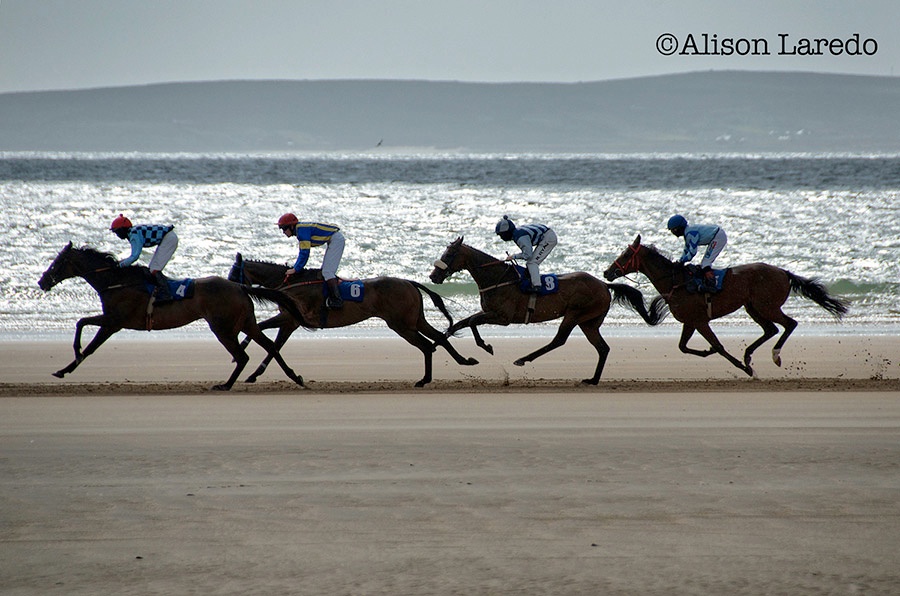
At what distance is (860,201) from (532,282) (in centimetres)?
4198

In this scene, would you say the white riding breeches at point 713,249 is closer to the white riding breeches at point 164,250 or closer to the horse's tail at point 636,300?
the horse's tail at point 636,300

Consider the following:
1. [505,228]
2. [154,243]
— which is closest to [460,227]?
[505,228]

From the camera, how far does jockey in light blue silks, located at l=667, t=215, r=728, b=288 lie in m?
14.2

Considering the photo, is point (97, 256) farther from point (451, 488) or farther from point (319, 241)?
point (451, 488)

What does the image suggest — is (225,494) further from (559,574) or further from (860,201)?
(860,201)

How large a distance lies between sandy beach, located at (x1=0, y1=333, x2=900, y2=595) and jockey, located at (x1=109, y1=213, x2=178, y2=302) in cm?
109

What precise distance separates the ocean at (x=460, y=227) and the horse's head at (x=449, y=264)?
16.9 feet

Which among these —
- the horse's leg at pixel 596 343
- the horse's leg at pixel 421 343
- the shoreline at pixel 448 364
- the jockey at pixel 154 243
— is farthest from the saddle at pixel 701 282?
the jockey at pixel 154 243

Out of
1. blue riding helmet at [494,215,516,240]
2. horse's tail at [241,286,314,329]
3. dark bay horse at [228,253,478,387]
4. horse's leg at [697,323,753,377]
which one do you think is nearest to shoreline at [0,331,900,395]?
horse's leg at [697,323,753,377]

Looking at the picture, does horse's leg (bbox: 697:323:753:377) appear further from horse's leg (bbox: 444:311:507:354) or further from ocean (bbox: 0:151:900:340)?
ocean (bbox: 0:151:900:340)

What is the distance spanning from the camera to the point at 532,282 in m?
13.5

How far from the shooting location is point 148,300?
12852 mm

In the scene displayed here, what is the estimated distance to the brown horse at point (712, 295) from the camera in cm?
1406

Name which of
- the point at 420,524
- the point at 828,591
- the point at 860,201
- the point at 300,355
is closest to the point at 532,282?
the point at 300,355
